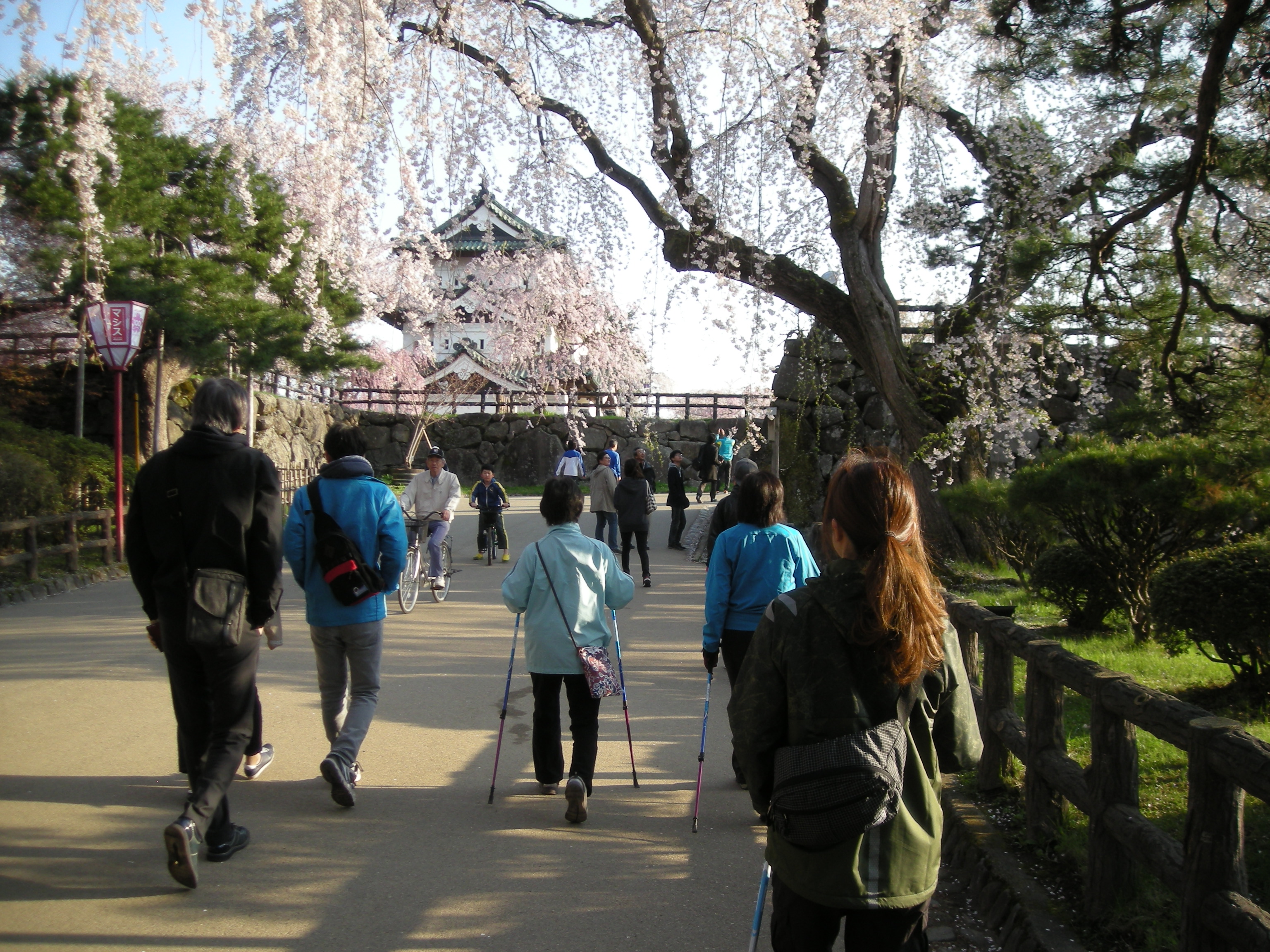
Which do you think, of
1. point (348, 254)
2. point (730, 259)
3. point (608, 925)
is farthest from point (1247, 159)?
point (348, 254)

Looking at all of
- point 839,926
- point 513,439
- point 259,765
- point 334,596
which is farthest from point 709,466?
point 839,926

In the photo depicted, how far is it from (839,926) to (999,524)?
9.03 m

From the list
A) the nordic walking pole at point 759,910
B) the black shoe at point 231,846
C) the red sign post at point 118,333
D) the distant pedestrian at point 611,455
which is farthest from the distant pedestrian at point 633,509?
the nordic walking pole at point 759,910

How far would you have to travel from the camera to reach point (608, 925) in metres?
3.44

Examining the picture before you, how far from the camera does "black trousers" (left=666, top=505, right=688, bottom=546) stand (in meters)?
16.9

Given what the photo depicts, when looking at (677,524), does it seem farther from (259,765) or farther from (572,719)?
(572,719)

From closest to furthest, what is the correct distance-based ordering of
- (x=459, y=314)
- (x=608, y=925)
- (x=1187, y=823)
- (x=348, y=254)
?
(x=1187, y=823)
(x=608, y=925)
(x=348, y=254)
(x=459, y=314)

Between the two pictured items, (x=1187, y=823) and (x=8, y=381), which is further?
(x=8, y=381)

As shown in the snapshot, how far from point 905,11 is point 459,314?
14.2 m

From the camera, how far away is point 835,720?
2.08 metres

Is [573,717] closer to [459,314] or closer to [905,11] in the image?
[905,11]

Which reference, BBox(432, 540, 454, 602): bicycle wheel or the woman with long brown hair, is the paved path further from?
BBox(432, 540, 454, 602): bicycle wheel

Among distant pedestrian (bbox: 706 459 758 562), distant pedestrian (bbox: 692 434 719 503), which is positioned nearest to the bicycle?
distant pedestrian (bbox: 706 459 758 562)

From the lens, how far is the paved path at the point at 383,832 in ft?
11.1
